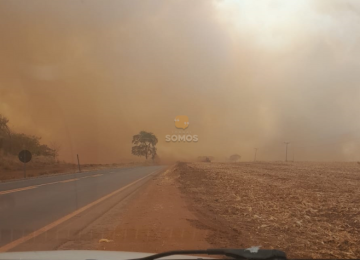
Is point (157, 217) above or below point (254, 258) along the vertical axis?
below

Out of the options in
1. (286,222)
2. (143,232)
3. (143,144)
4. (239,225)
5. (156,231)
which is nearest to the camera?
(143,232)

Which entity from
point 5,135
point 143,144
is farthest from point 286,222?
point 143,144

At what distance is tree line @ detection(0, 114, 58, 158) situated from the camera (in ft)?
174

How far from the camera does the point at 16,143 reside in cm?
5584

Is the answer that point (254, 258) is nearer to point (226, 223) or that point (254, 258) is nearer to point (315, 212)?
point (226, 223)

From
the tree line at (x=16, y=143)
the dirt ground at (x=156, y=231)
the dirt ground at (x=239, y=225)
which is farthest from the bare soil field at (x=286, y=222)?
the tree line at (x=16, y=143)

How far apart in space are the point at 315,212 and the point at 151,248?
5.79m

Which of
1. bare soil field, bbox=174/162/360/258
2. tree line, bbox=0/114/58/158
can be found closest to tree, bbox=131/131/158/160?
tree line, bbox=0/114/58/158

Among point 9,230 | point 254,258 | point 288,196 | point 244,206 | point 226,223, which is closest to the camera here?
point 254,258

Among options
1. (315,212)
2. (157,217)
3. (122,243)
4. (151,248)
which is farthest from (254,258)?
(315,212)

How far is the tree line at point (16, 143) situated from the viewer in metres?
53.1

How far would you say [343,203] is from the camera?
11383 mm

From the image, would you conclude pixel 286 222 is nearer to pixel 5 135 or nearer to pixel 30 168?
pixel 30 168

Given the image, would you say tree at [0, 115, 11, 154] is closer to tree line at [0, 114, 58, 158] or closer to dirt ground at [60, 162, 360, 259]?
tree line at [0, 114, 58, 158]
